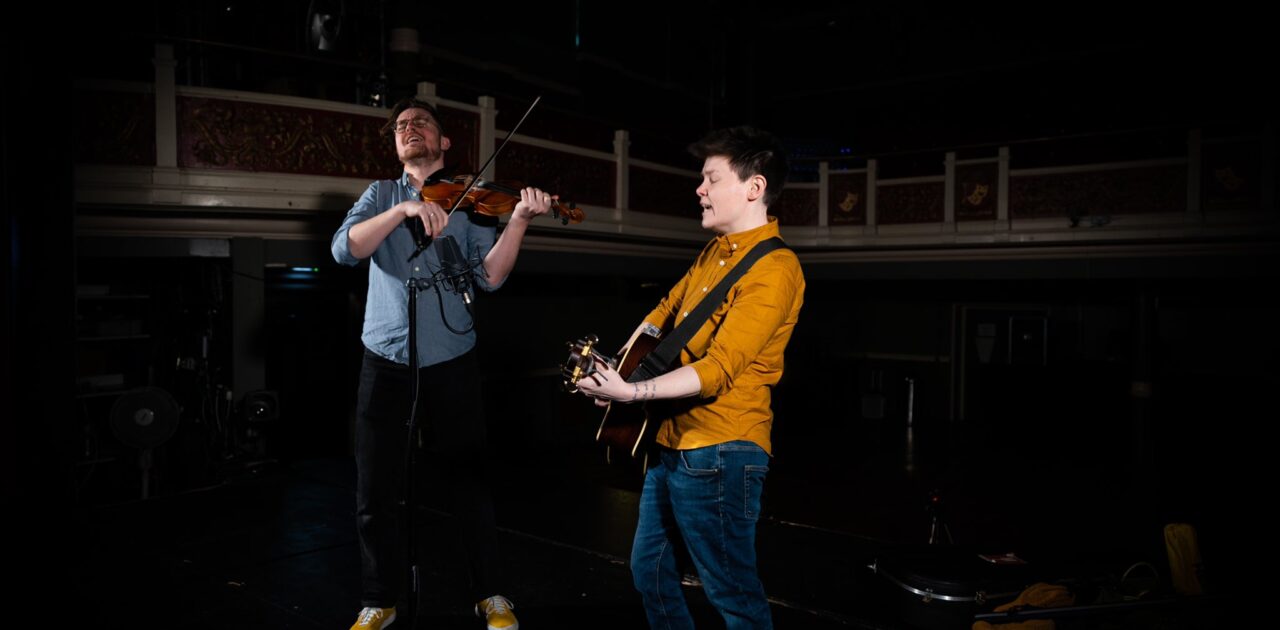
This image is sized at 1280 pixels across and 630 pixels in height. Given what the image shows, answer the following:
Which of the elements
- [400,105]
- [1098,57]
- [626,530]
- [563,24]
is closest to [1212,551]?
[626,530]

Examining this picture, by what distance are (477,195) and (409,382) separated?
68 centimetres

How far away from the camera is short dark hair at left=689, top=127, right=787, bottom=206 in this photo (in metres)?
2.10

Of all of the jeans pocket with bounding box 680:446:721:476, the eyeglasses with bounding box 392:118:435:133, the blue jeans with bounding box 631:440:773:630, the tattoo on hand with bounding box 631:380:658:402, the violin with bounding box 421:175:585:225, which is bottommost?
the blue jeans with bounding box 631:440:773:630

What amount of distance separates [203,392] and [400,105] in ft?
19.8

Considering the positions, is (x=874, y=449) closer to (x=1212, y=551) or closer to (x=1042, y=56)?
(x=1212, y=551)

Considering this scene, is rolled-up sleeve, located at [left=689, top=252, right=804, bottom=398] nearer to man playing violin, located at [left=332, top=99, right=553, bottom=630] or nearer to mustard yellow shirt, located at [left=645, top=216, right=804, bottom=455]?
mustard yellow shirt, located at [left=645, top=216, right=804, bottom=455]

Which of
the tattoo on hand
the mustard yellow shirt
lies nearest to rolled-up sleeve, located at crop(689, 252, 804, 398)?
the mustard yellow shirt

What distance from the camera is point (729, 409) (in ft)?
6.71

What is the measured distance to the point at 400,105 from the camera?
106 inches

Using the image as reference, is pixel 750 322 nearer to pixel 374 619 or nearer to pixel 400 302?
pixel 400 302

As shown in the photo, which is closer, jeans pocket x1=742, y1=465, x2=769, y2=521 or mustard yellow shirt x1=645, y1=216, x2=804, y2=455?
mustard yellow shirt x1=645, y1=216, x2=804, y2=455

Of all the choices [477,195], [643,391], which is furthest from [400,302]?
[643,391]

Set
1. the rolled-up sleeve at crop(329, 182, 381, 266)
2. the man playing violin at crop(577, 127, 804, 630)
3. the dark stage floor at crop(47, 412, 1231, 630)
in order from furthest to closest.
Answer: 1. the dark stage floor at crop(47, 412, 1231, 630)
2. the rolled-up sleeve at crop(329, 182, 381, 266)
3. the man playing violin at crop(577, 127, 804, 630)

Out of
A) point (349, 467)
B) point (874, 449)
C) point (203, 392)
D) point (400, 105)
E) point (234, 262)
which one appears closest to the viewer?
point (400, 105)
